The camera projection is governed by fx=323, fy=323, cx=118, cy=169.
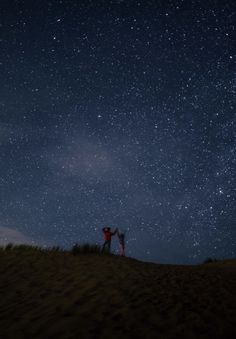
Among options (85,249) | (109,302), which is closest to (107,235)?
(85,249)

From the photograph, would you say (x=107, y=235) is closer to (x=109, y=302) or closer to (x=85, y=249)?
(x=85, y=249)

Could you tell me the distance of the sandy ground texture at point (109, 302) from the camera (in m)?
5.75

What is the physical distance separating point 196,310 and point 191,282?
2933 mm

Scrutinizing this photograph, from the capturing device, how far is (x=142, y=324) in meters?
5.91

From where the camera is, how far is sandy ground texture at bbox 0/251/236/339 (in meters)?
5.75

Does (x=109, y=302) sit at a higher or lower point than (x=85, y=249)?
lower

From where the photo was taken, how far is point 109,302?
7.18 metres

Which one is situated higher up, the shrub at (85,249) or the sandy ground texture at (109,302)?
the shrub at (85,249)

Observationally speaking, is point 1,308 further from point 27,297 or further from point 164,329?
point 164,329

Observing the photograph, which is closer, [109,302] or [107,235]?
[109,302]

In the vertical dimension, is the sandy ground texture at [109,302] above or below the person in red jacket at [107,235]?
below

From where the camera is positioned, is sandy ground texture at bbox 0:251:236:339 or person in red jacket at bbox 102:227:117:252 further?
person in red jacket at bbox 102:227:117:252

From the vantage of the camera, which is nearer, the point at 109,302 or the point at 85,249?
the point at 109,302

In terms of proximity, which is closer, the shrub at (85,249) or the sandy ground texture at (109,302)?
the sandy ground texture at (109,302)
